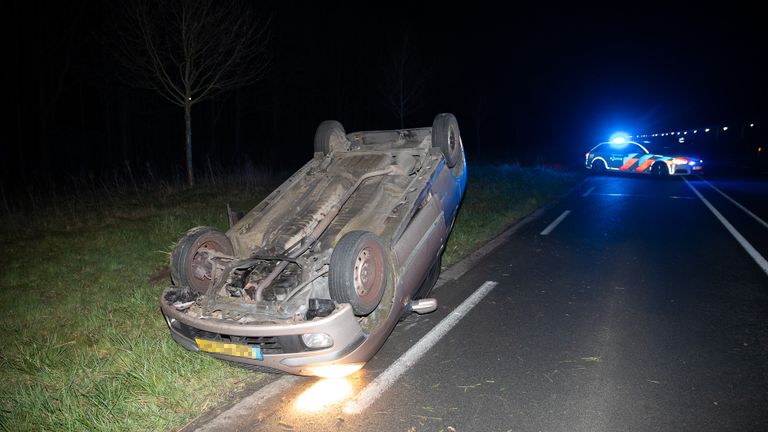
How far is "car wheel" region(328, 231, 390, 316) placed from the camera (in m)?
3.17

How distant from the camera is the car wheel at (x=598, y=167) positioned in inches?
765

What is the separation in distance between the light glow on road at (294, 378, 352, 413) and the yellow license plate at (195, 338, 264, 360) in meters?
0.46

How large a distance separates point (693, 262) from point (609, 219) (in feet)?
10.9

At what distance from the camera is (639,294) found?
5.15 metres

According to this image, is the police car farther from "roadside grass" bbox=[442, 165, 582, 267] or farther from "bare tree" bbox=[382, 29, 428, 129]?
"bare tree" bbox=[382, 29, 428, 129]

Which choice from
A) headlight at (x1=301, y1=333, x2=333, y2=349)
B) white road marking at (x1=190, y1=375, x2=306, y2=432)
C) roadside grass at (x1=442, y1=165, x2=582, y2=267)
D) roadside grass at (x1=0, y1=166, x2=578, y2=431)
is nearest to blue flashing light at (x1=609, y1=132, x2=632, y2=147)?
roadside grass at (x1=442, y1=165, x2=582, y2=267)

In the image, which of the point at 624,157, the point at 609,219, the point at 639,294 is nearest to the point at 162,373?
the point at 639,294

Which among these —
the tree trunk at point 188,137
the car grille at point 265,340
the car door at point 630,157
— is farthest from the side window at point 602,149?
the car grille at point 265,340

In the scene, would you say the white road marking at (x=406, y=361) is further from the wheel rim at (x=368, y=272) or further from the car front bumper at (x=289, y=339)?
the wheel rim at (x=368, y=272)

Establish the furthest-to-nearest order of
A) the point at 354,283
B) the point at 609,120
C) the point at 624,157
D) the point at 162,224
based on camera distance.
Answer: the point at 609,120 → the point at 624,157 → the point at 162,224 → the point at 354,283

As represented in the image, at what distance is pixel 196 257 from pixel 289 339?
4.69 feet

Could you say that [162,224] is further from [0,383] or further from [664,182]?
[664,182]

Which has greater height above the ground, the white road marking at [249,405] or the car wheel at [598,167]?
the car wheel at [598,167]

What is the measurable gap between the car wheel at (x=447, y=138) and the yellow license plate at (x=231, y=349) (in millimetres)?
3037
